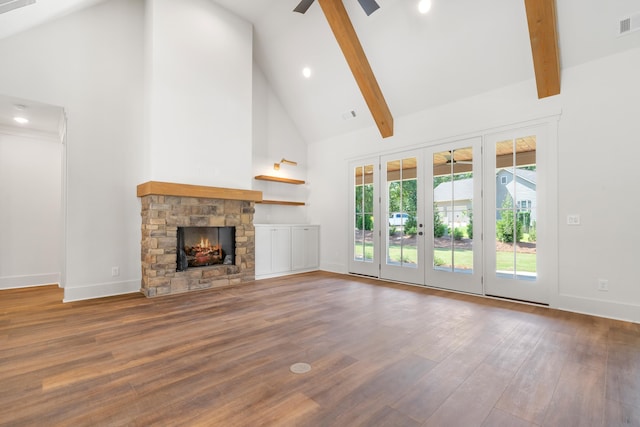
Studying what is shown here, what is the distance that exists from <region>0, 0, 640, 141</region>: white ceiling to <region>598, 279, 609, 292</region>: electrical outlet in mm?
2599

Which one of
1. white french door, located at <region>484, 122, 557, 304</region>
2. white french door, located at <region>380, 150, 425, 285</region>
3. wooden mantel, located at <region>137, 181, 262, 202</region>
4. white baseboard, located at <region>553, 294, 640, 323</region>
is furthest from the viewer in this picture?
white french door, located at <region>380, 150, 425, 285</region>

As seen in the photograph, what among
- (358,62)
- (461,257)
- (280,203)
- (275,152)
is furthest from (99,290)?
(461,257)

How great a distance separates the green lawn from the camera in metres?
3.96

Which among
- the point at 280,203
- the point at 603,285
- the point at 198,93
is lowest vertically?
the point at 603,285

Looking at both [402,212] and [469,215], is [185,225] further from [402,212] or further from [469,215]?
[469,215]

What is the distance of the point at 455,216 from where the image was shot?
4641 mm

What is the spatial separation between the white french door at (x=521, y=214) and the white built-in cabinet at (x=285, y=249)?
341 cm

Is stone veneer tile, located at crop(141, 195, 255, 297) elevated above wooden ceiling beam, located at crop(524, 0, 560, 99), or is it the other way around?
wooden ceiling beam, located at crop(524, 0, 560, 99)

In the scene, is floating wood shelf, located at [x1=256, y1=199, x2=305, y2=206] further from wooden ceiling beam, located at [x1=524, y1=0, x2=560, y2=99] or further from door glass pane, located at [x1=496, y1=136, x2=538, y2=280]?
wooden ceiling beam, located at [x1=524, y1=0, x2=560, y2=99]

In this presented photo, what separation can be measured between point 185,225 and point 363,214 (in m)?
3.25

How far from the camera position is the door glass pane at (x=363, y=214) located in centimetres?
584

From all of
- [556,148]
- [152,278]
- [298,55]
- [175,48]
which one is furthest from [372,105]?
[152,278]

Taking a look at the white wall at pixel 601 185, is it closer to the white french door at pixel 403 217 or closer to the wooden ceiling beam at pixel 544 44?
the wooden ceiling beam at pixel 544 44

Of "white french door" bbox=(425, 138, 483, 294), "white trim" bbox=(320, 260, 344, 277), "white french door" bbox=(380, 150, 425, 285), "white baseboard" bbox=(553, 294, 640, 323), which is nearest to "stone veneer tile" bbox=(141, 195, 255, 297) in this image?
"white trim" bbox=(320, 260, 344, 277)
